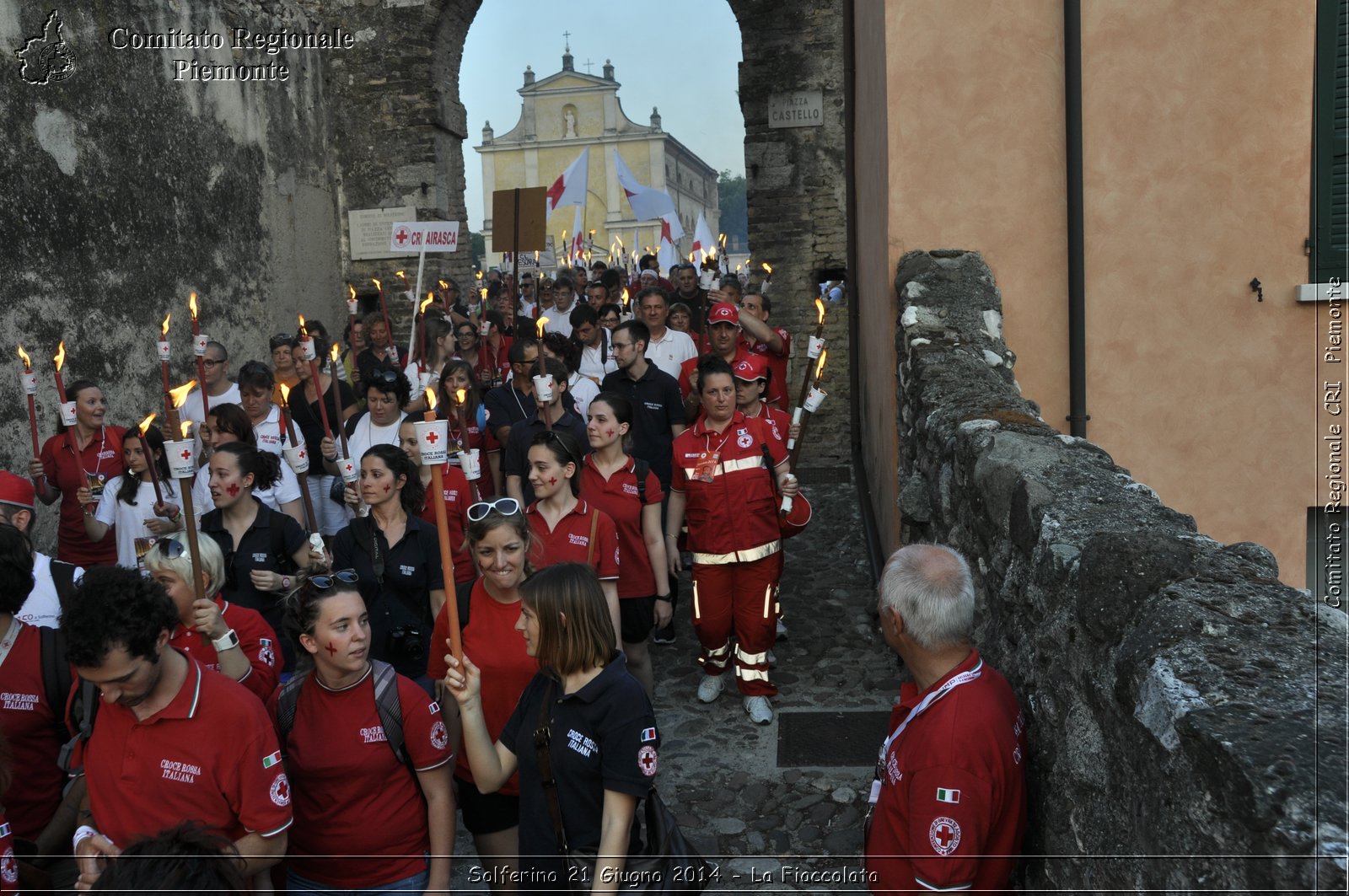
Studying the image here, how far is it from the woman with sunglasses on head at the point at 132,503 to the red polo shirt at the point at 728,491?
101 inches

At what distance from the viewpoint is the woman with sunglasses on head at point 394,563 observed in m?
4.79

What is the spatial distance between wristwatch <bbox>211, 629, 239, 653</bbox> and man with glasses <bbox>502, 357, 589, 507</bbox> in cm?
249

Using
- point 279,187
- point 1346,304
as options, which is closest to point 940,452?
point 1346,304

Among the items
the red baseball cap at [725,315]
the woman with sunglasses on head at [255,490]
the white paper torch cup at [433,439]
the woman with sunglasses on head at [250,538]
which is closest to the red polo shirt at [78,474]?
the woman with sunglasses on head at [255,490]

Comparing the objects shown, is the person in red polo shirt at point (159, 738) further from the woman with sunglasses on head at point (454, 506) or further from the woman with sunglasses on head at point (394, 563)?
the woman with sunglasses on head at point (454, 506)

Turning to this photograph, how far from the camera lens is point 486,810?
4.05 metres

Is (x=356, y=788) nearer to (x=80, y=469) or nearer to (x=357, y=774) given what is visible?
(x=357, y=774)

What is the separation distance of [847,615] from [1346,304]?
3.43 metres

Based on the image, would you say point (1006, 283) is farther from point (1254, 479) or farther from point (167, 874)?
point (167, 874)

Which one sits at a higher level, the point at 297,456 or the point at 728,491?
the point at 297,456

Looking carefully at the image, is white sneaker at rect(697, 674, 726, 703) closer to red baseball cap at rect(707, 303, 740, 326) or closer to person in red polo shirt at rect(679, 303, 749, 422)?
person in red polo shirt at rect(679, 303, 749, 422)

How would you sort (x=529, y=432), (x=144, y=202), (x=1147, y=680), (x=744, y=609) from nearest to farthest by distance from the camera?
1. (x=1147, y=680)
2. (x=744, y=609)
3. (x=529, y=432)
4. (x=144, y=202)

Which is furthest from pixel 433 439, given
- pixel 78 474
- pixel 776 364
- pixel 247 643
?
pixel 776 364

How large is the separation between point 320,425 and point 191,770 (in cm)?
508
